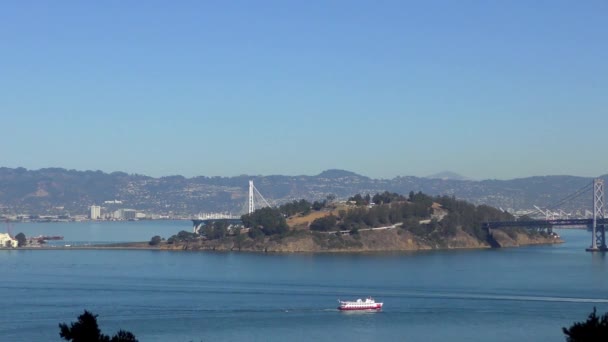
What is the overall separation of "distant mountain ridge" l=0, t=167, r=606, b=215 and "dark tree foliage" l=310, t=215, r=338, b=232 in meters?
78.9

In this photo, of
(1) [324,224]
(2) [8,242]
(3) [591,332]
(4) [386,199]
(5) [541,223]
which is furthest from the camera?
(4) [386,199]

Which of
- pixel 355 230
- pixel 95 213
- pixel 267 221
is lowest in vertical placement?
pixel 355 230

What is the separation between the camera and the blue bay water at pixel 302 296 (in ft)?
74.7

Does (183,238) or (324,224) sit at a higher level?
(324,224)

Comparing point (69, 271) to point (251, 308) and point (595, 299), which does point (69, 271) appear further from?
point (595, 299)

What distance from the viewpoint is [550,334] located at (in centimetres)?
2216

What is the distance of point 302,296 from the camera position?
29062 millimetres

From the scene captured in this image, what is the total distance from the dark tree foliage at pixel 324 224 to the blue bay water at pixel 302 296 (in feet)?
23.8

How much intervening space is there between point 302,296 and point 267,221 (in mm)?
24949

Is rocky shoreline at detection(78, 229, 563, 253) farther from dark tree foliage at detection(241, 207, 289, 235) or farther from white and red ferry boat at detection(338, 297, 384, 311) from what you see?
white and red ferry boat at detection(338, 297, 384, 311)

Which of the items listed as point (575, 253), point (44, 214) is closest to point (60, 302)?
point (575, 253)

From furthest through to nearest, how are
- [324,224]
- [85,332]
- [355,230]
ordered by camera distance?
1. [324,224]
2. [355,230]
3. [85,332]

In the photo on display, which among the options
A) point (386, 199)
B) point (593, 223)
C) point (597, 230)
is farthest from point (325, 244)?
point (597, 230)

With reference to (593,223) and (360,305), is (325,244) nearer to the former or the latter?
(593,223)
